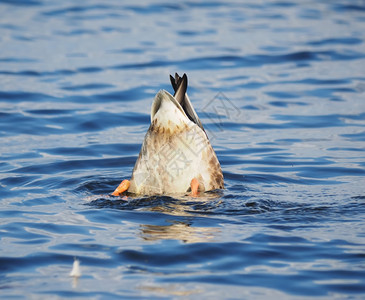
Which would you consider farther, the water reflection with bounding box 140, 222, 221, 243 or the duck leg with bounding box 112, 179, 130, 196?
the duck leg with bounding box 112, 179, 130, 196

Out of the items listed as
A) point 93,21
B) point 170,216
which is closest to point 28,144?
point 170,216

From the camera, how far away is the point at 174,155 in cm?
687

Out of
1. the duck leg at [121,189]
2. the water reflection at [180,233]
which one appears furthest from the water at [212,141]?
the duck leg at [121,189]

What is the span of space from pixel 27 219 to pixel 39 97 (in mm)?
6396

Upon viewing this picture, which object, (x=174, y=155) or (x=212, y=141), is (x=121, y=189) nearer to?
(x=174, y=155)

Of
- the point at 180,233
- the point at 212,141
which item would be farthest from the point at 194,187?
the point at 212,141

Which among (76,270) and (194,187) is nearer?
(76,270)

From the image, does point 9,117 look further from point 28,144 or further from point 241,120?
point 241,120

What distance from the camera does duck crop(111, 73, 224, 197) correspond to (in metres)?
6.77

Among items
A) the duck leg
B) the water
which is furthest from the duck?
the water

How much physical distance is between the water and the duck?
9.2 inches

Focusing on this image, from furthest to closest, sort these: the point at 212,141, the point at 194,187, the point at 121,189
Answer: the point at 212,141
the point at 121,189
the point at 194,187

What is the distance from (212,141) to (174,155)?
332cm

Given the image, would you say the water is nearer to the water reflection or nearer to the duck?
the water reflection
